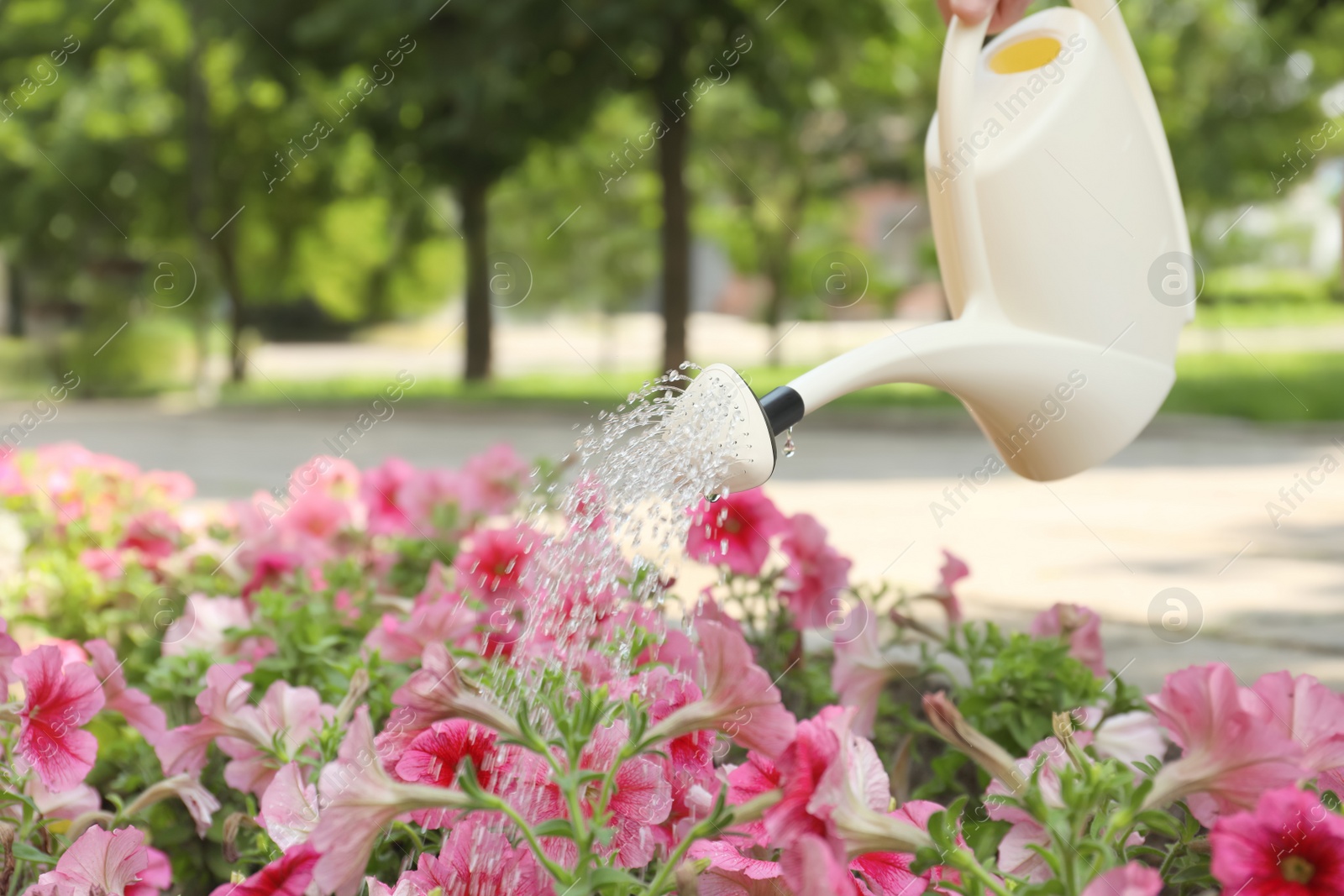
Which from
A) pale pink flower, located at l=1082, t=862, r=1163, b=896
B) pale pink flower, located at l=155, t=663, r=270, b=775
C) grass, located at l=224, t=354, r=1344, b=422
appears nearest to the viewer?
pale pink flower, located at l=1082, t=862, r=1163, b=896

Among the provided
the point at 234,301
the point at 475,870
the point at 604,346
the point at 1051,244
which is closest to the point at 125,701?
the point at 475,870

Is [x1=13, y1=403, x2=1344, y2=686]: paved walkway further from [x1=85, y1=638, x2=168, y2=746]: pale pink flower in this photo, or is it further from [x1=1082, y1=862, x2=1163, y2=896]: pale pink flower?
[x1=85, y1=638, x2=168, y2=746]: pale pink flower

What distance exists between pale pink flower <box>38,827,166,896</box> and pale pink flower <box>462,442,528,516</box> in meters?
1.60

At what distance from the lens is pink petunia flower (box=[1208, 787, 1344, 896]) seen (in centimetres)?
90

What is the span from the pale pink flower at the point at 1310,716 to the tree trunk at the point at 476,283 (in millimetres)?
16365

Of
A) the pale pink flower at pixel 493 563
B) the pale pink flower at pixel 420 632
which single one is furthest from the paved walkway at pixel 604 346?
the pale pink flower at pixel 420 632

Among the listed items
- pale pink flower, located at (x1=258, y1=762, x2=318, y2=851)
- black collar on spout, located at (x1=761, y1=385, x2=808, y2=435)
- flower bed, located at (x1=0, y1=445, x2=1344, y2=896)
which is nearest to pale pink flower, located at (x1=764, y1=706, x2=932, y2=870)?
flower bed, located at (x1=0, y1=445, x2=1344, y2=896)

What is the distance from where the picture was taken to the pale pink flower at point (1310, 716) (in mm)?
1114

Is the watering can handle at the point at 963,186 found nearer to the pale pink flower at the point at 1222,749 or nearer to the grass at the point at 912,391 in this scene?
the pale pink flower at the point at 1222,749

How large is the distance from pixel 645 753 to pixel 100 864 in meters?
0.53

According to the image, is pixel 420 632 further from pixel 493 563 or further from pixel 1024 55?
pixel 1024 55

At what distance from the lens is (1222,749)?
40.8 inches

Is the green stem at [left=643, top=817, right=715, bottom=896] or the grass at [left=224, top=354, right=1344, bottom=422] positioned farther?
the grass at [left=224, top=354, right=1344, bottom=422]

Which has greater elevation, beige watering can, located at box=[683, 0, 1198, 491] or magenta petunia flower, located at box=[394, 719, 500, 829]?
beige watering can, located at box=[683, 0, 1198, 491]
